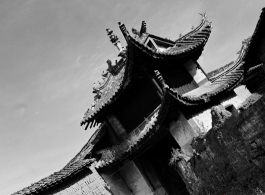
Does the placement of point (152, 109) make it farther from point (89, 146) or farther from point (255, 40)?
point (255, 40)

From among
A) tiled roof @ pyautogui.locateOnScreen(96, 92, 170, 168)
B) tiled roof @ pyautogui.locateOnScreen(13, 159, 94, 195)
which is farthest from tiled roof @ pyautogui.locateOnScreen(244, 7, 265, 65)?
tiled roof @ pyautogui.locateOnScreen(13, 159, 94, 195)

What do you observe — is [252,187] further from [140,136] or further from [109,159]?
[109,159]

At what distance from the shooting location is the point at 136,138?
10.9 metres

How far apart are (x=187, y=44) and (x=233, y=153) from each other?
24.5 feet

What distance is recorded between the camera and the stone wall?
5.23 metres

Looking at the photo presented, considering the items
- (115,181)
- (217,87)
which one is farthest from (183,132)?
(115,181)

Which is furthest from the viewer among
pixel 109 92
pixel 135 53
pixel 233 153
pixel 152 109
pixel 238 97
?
pixel 109 92

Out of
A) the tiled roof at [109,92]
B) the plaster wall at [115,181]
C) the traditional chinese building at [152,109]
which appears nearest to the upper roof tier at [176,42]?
the traditional chinese building at [152,109]

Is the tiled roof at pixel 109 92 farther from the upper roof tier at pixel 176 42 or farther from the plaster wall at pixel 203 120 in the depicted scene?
the plaster wall at pixel 203 120

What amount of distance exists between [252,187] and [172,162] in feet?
Answer: 9.25

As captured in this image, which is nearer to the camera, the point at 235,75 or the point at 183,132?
the point at 183,132

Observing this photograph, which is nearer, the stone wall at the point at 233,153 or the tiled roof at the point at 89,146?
the stone wall at the point at 233,153

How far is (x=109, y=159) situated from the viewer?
11.9 m

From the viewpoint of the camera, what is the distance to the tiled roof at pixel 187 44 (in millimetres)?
9938
